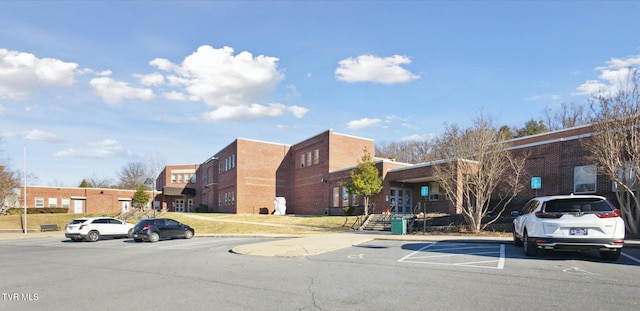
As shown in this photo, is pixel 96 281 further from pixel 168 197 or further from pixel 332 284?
pixel 168 197

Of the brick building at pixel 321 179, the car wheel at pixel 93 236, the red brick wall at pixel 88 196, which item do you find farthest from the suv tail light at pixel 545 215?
the red brick wall at pixel 88 196

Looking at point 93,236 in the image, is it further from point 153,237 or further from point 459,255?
point 459,255

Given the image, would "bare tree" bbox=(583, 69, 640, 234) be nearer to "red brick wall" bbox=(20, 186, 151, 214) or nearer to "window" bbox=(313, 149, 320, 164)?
"window" bbox=(313, 149, 320, 164)

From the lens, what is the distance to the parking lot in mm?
Answer: 7305

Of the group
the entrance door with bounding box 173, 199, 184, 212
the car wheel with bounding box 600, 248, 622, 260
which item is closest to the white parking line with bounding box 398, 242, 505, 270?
the car wheel with bounding box 600, 248, 622, 260

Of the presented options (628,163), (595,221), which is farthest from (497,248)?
(628,163)

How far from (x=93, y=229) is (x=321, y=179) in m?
22.8

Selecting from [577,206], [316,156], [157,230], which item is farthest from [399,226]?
[316,156]

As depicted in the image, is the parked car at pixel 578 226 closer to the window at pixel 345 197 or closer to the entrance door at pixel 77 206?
the window at pixel 345 197

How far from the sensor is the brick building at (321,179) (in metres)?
24.1

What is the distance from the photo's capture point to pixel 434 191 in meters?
34.5

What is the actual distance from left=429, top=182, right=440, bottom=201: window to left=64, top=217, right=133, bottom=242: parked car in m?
21.3

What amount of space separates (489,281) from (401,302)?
2.54 m

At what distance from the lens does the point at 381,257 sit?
1327 centimetres
